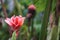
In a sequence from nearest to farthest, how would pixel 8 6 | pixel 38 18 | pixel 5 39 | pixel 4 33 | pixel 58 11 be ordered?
pixel 58 11 → pixel 5 39 → pixel 4 33 → pixel 38 18 → pixel 8 6

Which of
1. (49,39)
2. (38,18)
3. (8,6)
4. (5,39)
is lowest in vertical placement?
(49,39)

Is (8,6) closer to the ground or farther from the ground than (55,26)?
farther from the ground

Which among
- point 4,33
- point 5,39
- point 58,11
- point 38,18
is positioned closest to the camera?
point 58,11

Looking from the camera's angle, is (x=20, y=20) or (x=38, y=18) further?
(x=38, y=18)

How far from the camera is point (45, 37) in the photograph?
0.48m

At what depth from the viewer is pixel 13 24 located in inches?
18.7

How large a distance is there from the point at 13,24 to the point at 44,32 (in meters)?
0.08

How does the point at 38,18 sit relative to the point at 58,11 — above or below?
above

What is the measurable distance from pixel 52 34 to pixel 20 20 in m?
0.09

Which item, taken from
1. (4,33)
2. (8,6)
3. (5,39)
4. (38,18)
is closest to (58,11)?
(5,39)

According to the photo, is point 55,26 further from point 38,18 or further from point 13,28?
point 38,18

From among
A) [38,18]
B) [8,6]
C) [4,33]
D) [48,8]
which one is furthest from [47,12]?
[8,6]

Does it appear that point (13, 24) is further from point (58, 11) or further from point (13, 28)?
point (58, 11)

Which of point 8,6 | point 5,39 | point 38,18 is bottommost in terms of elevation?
point 5,39
